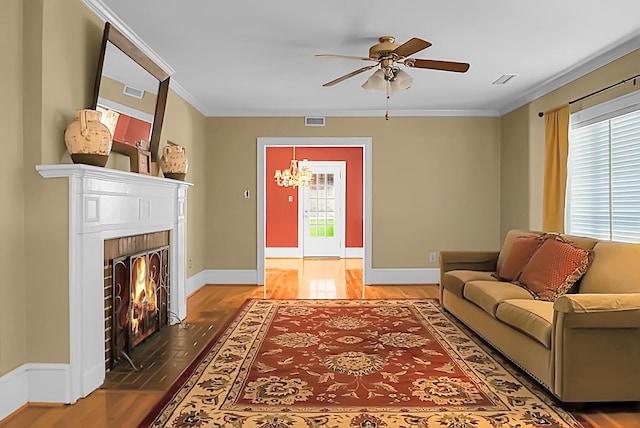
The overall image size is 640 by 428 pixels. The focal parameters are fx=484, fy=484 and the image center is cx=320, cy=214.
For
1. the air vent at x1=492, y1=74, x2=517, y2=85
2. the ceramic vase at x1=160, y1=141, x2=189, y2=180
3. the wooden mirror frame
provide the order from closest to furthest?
1. the wooden mirror frame
2. the ceramic vase at x1=160, y1=141, x2=189, y2=180
3. the air vent at x1=492, y1=74, x2=517, y2=85

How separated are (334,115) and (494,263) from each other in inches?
125

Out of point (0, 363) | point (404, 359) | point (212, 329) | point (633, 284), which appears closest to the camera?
point (0, 363)

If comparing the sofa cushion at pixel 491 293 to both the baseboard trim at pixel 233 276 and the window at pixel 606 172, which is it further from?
the baseboard trim at pixel 233 276

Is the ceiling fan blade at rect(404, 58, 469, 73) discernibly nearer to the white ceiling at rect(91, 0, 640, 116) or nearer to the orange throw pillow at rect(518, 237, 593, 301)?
the white ceiling at rect(91, 0, 640, 116)

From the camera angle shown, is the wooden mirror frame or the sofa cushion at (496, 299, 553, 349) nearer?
the sofa cushion at (496, 299, 553, 349)

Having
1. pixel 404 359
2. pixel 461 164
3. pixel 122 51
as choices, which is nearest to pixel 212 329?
pixel 404 359

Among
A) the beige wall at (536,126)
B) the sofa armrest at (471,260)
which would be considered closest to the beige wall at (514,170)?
the beige wall at (536,126)

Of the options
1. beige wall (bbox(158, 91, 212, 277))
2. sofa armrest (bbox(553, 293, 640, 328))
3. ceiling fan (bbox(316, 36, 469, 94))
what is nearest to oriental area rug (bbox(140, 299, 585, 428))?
sofa armrest (bbox(553, 293, 640, 328))

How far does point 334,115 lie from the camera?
6.97 m

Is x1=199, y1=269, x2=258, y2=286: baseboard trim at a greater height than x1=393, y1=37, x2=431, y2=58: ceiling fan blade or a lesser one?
lesser

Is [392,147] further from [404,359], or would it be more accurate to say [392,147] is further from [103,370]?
[103,370]

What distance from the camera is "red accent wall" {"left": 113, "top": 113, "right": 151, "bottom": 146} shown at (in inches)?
141

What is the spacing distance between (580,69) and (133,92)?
4.18 m

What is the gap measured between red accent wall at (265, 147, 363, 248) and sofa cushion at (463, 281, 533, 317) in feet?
22.1
